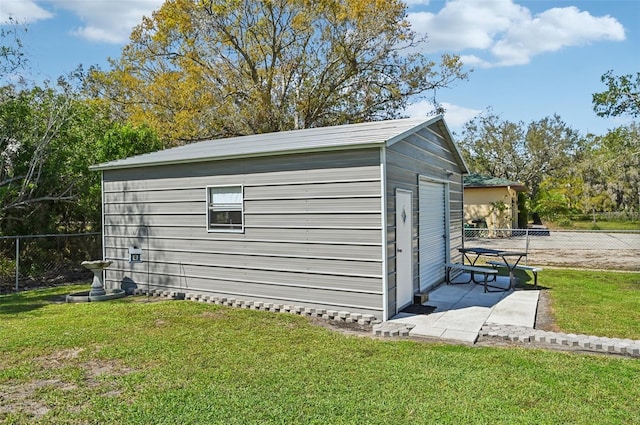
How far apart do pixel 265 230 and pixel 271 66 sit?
38.1 feet

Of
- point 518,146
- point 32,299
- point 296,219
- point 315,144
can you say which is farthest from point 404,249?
point 518,146

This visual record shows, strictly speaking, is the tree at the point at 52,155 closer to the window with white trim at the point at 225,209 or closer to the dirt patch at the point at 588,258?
the window with white trim at the point at 225,209

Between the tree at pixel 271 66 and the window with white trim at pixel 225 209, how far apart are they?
9400 mm

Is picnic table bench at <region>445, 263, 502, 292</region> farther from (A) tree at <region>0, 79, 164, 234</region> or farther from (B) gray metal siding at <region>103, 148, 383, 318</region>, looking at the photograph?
(A) tree at <region>0, 79, 164, 234</region>

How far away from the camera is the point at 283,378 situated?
12.8ft

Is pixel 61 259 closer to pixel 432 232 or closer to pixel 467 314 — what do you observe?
pixel 432 232

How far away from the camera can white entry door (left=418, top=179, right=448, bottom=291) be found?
758cm

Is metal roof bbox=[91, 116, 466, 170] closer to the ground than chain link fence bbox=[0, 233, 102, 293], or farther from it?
farther from it

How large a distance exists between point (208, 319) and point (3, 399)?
9.11 ft

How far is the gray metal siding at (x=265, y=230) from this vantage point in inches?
235

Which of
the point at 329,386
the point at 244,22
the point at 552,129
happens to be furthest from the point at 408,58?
the point at 552,129

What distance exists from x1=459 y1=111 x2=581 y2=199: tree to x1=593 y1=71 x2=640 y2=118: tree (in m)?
19.3

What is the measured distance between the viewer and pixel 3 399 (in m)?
3.59

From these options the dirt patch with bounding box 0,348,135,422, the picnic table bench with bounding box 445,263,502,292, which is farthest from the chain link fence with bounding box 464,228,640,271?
the dirt patch with bounding box 0,348,135,422
